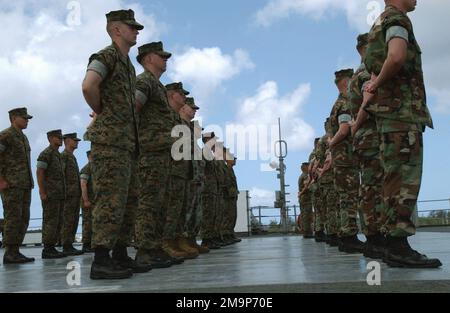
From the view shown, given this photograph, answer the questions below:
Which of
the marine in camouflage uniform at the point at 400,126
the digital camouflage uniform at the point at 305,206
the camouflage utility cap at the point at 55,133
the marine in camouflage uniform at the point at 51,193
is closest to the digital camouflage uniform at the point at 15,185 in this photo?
the marine in camouflage uniform at the point at 51,193

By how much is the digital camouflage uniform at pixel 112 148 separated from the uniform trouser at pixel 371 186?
2.13 m

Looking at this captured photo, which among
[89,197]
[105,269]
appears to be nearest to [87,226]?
[89,197]

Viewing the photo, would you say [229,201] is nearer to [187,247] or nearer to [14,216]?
[187,247]

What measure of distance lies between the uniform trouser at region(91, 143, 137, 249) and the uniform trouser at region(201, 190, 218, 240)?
522 cm

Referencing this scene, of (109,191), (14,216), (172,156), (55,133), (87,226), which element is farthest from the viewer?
(87,226)

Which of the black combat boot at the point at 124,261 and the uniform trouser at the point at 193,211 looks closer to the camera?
the black combat boot at the point at 124,261

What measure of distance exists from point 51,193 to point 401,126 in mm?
6669

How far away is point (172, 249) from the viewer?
20.4 ft

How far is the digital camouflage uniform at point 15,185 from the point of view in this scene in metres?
7.15

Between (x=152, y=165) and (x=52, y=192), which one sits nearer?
(x=152, y=165)

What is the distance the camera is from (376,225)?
4.85m

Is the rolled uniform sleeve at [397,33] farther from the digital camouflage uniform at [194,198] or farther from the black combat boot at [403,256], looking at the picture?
the digital camouflage uniform at [194,198]
